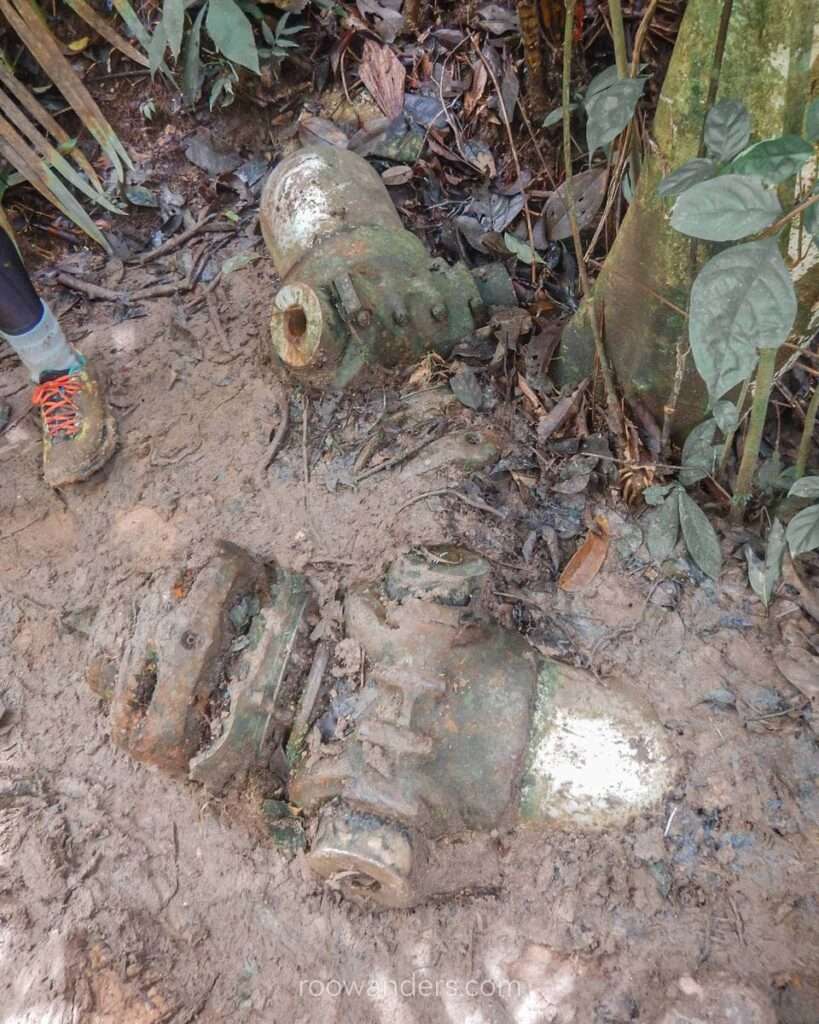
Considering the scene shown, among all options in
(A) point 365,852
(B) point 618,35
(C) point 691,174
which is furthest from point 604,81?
(A) point 365,852

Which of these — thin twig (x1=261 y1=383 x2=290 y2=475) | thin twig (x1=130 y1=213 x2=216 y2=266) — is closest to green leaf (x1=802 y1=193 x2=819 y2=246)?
thin twig (x1=261 y1=383 x2=290 y2=475)

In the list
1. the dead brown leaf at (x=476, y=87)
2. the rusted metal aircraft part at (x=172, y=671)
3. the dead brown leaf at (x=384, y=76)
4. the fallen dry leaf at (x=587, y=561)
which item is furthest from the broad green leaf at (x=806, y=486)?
the dead brown leaf at (x=384, y=76)

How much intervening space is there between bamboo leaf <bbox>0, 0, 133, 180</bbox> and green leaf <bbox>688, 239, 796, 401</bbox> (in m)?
2.64

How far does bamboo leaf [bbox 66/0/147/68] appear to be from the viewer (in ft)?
9.19

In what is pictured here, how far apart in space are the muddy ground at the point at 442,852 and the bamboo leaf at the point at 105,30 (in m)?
1.62

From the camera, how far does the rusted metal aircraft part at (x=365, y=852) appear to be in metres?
1.43

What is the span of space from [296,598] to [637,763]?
2.59ft

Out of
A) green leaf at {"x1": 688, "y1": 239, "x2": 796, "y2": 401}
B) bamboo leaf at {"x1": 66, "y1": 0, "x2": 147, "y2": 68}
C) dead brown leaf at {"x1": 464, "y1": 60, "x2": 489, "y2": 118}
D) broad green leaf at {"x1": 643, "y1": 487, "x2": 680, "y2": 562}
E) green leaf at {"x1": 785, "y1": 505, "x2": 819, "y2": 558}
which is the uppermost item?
bamboo leaf at {"x1": 66, "y1": 0, "x2": 147, "y2": 68}

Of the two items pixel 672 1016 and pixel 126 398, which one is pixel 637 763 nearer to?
pixel 672 1016

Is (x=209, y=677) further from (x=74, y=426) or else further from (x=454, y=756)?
(x=74, y=426)

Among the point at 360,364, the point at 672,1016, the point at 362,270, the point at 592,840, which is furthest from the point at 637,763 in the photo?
the point at 362,270

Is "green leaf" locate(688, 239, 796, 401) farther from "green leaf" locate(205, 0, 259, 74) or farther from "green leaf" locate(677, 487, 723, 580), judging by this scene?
"green leaf" locate(205, 0, 259, 74)

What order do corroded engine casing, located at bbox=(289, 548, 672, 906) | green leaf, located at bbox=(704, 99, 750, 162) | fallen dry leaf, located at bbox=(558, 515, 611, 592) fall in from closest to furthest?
green leaf, located at bbox=(704, 99, 750, 162), corroded engine casing, located at bbox=(289, 548, 672, 906), fallen dry leaf, located at bbox=(558, 515, 611, 592)

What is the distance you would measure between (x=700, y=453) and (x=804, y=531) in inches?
11.4
